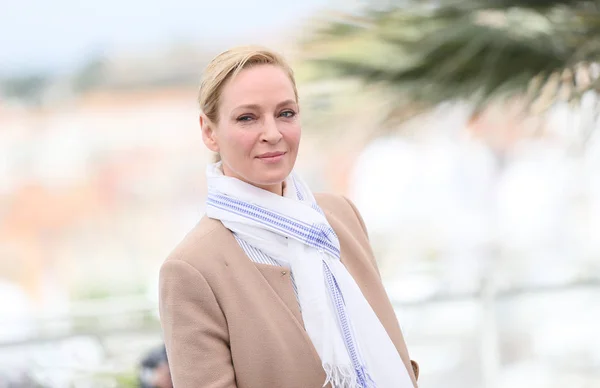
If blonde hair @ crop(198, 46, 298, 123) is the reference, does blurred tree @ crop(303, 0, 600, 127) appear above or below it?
above

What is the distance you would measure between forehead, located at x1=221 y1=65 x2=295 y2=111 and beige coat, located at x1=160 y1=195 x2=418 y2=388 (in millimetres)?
177

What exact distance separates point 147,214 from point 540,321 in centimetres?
303

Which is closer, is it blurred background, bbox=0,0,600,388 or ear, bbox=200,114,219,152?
ear, bbox=200,114,219,152

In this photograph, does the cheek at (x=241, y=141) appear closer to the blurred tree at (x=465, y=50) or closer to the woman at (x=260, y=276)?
the woman at (x=260, y=276)

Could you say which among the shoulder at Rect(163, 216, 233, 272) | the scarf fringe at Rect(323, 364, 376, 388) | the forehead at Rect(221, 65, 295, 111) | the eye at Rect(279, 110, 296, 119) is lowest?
the scarf fringe at Rect(323, 364, 376, 388)

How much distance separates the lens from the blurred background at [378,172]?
2.29 meters

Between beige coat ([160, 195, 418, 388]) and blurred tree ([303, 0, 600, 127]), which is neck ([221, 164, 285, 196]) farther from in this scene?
blurred tree ([303, 0, 600, 127])

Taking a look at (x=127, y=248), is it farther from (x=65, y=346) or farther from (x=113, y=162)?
(x=65, y=346)

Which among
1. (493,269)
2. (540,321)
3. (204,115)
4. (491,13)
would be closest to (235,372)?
(204,115)

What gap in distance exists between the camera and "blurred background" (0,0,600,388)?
2.29 m

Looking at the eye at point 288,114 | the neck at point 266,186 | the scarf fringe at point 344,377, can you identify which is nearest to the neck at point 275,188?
the neck at point 266,186

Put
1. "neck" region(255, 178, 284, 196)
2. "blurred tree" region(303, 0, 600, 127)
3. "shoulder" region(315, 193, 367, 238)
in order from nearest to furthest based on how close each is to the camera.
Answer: "neck" region(255, 178, 284, 196) → "shoulder" region(315, 193, 367, 238) → "blurred tree" region(303, 0, 600, 127)

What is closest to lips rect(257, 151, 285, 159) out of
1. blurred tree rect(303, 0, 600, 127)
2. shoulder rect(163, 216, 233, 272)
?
shoulder rect(163, 216, 233, 272)

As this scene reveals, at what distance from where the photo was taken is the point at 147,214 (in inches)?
248
